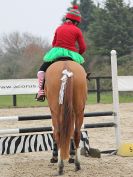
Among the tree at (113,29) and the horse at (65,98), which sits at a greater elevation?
the tree at (113,29)

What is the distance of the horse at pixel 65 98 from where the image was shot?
5270 mm

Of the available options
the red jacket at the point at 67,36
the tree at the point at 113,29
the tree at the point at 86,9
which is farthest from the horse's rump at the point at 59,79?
the tree at the point at 86,9

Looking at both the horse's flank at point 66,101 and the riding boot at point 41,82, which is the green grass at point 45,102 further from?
the horse's flank at point 66,101

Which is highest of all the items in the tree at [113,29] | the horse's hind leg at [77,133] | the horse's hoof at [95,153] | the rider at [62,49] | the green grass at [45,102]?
the tree at [113,29]

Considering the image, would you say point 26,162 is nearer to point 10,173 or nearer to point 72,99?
point 10,173

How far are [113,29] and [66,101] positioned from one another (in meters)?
38.8

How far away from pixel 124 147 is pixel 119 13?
3857cm

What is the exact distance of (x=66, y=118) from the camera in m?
5.26

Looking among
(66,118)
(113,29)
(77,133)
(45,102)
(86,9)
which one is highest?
(86,9)

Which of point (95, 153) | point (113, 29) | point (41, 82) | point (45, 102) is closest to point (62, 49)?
point (41, 82)

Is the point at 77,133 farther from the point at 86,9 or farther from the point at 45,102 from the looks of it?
the point at 86,9

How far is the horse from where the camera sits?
207 inches

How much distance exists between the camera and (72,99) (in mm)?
5418

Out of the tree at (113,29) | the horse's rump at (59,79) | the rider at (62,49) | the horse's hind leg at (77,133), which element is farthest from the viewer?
the tree at (113,29)
